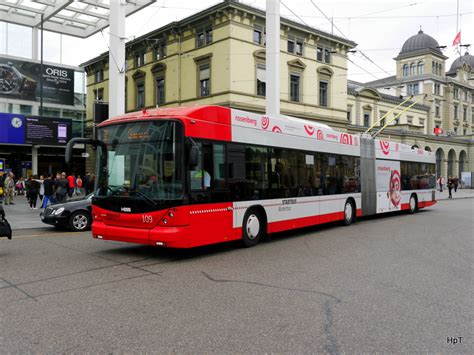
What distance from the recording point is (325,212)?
1290cm

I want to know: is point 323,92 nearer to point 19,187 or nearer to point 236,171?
point 19,187

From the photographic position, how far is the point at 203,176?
8.39m

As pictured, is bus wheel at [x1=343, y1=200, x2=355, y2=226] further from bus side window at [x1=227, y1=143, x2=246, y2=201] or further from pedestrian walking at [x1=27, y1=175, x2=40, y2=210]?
pedestrian walking at [x1=27, y1=175, x2=40, y2=210]

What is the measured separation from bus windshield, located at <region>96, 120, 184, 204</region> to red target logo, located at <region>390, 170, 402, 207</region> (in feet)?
39.3

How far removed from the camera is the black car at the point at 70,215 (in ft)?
40.4

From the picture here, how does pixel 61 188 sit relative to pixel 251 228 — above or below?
above

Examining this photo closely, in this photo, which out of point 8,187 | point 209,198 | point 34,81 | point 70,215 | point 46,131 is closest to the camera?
point 209,198

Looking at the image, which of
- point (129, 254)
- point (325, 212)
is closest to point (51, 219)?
point (129, 254)

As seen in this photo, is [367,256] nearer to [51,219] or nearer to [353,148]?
[353,148]

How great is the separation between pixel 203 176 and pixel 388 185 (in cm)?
1102

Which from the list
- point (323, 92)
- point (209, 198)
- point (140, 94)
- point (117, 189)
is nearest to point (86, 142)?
point (117, 189)

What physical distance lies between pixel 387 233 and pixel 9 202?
747 inches

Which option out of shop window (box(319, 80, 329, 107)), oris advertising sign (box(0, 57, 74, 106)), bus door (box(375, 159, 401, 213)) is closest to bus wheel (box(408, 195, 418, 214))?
bus door (box(375, 159, 401, 213))

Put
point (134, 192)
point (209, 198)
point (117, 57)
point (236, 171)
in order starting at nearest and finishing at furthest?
point (134, 192) < point (209, 198) < point (236, 171) < point (117, 57)
